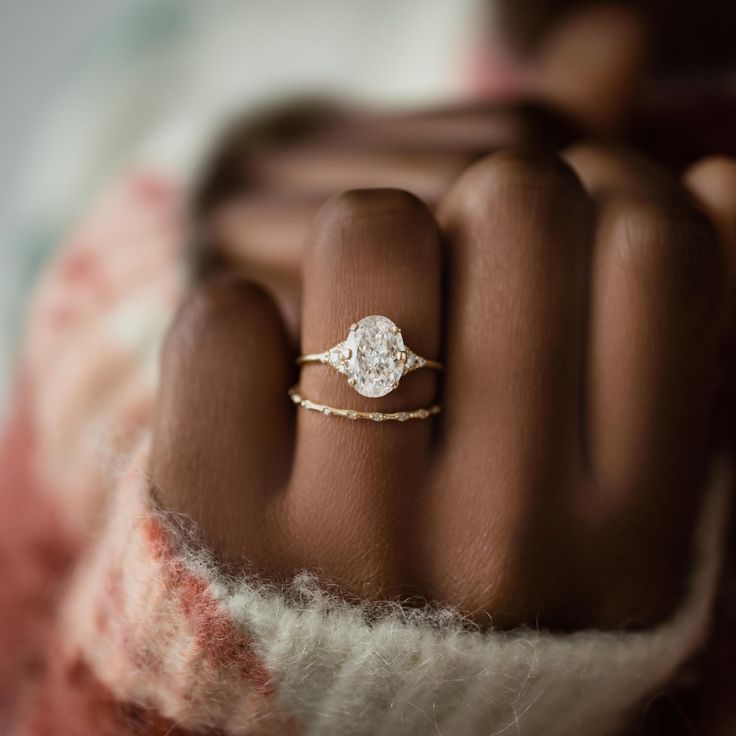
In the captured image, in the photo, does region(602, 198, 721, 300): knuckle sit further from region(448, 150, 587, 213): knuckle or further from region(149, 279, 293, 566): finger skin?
region(149, 279, 293, 566): finger skin

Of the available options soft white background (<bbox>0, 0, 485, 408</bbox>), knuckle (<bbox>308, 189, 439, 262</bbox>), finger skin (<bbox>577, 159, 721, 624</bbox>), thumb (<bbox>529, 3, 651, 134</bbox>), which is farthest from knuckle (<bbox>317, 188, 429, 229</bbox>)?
soft white background (<bbox>0, 0, 485, 408</bbox>)

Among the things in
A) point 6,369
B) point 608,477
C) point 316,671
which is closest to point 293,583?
point 316,671

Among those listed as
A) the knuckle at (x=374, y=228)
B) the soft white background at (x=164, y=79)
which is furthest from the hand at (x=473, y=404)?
the soft white background at (x=164, y=79)

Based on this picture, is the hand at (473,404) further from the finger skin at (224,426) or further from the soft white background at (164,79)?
the soft white background at (164,79)

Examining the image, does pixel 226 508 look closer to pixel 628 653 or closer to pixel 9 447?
pixel 628 653

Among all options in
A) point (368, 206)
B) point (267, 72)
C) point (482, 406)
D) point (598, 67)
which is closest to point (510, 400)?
point (482, 406)

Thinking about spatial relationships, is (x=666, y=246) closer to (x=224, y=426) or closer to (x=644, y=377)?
(x=644, y=377)
